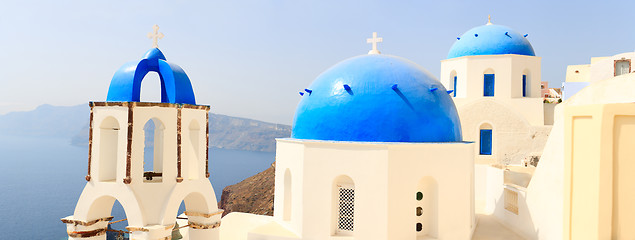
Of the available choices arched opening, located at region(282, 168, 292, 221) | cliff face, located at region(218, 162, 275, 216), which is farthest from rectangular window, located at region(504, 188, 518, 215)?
cliff face, located at region(218, 162, 275, 216)

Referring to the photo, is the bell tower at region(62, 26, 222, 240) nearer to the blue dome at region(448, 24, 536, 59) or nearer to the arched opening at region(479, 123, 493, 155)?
the arched opening at region(479, 123, 493, 155)

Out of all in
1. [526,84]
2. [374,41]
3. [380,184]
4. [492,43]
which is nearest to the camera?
[380,184]

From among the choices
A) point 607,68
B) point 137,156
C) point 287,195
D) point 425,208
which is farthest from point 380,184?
point 607,68

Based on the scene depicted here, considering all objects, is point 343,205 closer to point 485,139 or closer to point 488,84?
point 485,139

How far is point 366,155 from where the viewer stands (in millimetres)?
8633

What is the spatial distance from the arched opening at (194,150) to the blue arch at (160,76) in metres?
0.71

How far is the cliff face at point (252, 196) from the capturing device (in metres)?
28.5

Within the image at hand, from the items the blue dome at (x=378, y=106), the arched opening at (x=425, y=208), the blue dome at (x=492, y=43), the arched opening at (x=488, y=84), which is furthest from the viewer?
the arched opening at (x=488, y=84)

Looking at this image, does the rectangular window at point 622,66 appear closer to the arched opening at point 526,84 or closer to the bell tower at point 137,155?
the arched opening at point 526,84

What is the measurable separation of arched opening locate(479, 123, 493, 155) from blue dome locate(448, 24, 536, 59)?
352 centimetres

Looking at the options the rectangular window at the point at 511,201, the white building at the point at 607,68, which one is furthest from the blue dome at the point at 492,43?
the rectangular window at the point at 511,201

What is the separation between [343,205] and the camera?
9.18 m

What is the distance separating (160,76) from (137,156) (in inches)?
84.5

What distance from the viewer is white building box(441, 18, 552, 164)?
16.5 metres
